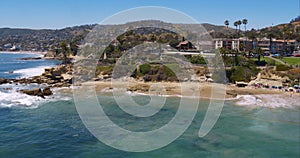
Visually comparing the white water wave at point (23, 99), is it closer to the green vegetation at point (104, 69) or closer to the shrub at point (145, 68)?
the green vegetation at point (104, 69)

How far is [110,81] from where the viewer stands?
56.2m

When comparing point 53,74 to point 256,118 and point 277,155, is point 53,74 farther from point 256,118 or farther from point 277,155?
point 277,155

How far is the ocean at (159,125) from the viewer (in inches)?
897

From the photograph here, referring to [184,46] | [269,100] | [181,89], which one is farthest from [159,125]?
[184,46]

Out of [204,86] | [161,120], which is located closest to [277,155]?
[161,120]

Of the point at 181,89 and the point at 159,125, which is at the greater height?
the point at 181,89

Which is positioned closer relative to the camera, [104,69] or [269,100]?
[269,100]

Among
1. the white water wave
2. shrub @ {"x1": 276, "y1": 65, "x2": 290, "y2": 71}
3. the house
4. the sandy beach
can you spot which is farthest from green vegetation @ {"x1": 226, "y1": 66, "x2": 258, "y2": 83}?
the white water wave

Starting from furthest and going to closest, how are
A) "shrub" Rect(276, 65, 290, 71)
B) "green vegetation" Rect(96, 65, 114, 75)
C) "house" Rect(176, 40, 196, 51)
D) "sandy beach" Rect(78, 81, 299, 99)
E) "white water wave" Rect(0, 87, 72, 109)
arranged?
"house" Rect(176, 40, 196, 51) → "green vegetation" Rect(96, 65, 114, 75) → "shrub" Rect(276, 65, 290, 71) → "sandy beach" Rect(78, 81, 299, 99) → "white water wave" Rect(0, 87, 72, 109)

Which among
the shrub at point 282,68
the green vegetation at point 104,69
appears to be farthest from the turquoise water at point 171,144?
the green vegetation at point 104,69

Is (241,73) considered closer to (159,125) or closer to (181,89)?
(181,89)

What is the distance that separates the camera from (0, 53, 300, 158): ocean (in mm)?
22786

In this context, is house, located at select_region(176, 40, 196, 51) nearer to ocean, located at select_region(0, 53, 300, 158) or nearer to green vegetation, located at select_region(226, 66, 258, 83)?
green vegetation, located at select_region(226, 66, 258, 83)

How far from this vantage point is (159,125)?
97.7ft
